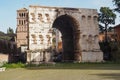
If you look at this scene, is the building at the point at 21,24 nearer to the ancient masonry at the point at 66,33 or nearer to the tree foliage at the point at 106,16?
the tree foliage at the point at 106,16

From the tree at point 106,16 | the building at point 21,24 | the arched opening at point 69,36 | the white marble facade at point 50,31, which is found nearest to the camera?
the white marble facade at point 50,31

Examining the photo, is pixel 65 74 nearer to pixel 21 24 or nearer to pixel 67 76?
pixel 67 76

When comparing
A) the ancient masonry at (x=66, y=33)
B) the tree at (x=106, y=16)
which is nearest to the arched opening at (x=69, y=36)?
the ancient masonry at (x=66, y=33)

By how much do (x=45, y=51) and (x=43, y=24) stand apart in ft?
16.1

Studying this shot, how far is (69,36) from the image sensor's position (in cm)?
6341

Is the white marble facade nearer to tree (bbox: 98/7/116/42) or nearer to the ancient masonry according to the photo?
the ancient masonry

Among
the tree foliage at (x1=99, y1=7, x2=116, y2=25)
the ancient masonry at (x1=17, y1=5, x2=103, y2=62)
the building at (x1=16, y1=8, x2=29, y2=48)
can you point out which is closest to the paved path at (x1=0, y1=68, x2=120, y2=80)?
the ancient masonry at (x1=17, y1=5, x2=103, y2=62)

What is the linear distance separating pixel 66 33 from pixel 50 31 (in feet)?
26.6

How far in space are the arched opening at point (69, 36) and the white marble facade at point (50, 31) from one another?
35.7 inches

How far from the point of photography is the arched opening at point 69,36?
59094 mm

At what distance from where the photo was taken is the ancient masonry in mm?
54875

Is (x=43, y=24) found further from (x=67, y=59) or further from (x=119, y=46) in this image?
(x=119, y=46)

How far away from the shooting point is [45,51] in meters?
54.5

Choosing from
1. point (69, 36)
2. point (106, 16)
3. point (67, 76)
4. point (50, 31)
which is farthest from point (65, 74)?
point (106, 16)
